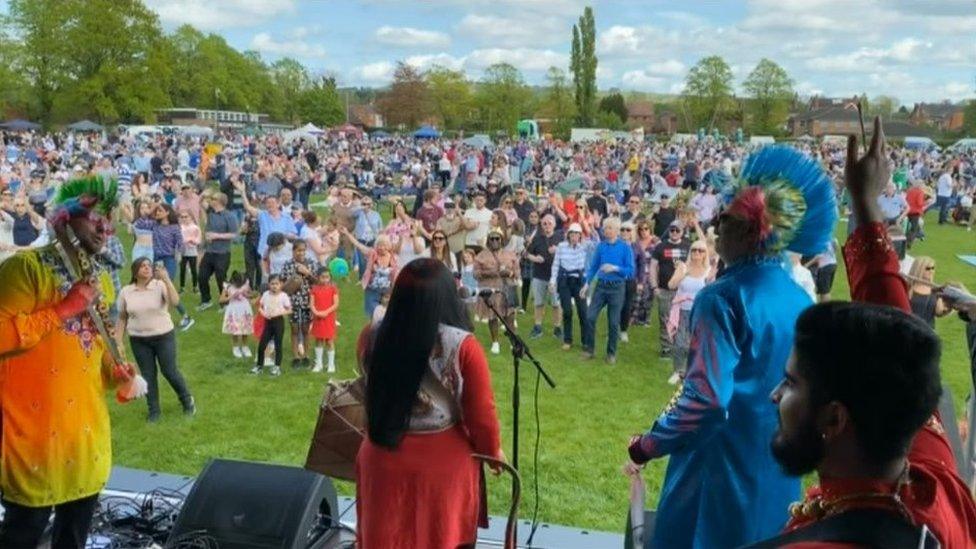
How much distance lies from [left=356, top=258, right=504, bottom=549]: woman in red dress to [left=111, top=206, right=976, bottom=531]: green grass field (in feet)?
8.15

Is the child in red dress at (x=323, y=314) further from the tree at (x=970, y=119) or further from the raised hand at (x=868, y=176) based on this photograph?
the tree at (x=970, y=119)

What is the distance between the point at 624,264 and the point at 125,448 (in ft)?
16.3

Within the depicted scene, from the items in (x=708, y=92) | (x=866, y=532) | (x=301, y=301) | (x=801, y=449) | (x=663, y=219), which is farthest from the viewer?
(x=708, y=92)

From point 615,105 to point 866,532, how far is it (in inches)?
3178

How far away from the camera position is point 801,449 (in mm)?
1353

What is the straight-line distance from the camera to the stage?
4.49 meters

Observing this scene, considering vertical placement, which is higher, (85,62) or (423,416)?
(85,62)

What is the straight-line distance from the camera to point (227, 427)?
6910 millimetres

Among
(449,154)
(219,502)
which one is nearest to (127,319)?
(219,502)

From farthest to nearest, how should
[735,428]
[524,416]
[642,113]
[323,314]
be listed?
[642,113]
[323,314]
[524,416]
[735,428]

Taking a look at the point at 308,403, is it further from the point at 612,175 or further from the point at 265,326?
the point at 612,175

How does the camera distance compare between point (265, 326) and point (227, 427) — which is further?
point (265, 326)

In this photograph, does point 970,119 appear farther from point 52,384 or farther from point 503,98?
point 52,384

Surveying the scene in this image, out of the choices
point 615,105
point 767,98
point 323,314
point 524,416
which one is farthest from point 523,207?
point 615,105
